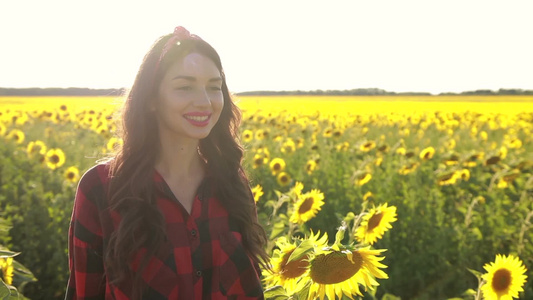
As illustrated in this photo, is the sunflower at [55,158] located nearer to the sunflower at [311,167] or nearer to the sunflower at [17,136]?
the sunflower at [17,136]

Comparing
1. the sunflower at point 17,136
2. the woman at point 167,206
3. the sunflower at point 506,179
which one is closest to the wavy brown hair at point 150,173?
the woman at point 167,206

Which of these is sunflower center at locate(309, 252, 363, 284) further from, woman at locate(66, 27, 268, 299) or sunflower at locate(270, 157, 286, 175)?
sunflower at locate(270, 157, 286, 175)

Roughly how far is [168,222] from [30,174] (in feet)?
16.5

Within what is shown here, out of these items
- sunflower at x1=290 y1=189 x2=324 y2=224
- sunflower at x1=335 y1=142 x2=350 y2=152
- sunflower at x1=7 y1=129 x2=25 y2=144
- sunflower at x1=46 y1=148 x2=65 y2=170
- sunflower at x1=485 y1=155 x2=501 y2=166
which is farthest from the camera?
sunflower at x1=7 y1=129 x2=25 y2=144

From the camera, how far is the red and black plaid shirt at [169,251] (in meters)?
1.61

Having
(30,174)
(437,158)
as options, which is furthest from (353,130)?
(30,174)

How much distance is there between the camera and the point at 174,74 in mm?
1648

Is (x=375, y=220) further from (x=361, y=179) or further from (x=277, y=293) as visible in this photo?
(x=361, y=179)

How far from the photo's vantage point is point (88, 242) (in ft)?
5.31

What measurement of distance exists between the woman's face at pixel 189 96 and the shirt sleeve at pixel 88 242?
0.99 ft

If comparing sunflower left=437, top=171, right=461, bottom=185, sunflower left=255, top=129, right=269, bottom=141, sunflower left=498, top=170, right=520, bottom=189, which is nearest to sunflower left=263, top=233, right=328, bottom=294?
sunflower left=437, top=171, right=461, bottom=185

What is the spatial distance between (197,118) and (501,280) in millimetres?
1424

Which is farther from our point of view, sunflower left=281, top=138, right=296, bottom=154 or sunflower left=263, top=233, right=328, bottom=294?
sunflower left=281, top=138, right=296, bottom=154

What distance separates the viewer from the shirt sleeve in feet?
5.32
